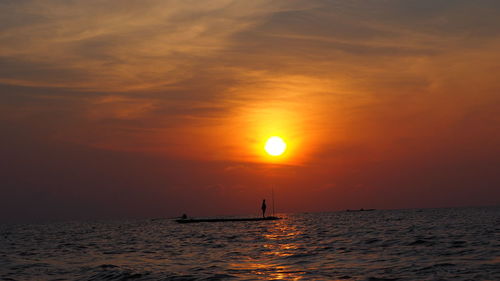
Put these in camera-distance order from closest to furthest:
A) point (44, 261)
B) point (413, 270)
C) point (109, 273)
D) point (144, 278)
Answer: point (413, 270)
point (144, 278)
point (109, 273)
point (44, 261)

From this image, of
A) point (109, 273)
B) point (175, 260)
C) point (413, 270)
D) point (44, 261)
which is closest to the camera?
point (413, 270)

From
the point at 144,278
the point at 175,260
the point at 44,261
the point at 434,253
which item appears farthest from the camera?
the point at 44,261

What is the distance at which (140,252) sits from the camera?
40.4 meters

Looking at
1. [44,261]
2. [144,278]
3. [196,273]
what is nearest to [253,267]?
[196,273]

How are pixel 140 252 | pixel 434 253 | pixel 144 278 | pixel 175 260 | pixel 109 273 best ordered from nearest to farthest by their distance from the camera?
1. pixel 144 278
2. pixel 109 273
3. pixel 434 253
4. pixel 175 260
5. pixel 140 252

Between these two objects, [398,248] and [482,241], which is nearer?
[398,248]

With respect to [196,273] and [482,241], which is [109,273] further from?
[482,241]

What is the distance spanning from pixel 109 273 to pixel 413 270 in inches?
618

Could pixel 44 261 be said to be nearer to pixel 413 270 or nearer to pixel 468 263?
pixel 413 270

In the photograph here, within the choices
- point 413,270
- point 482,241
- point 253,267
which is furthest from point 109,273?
point 482,241

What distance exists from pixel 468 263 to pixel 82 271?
2061cm

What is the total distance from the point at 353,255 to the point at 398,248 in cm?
452

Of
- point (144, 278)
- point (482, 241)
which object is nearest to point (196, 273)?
point (144, 278)

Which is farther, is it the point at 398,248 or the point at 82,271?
the point at 398,248
